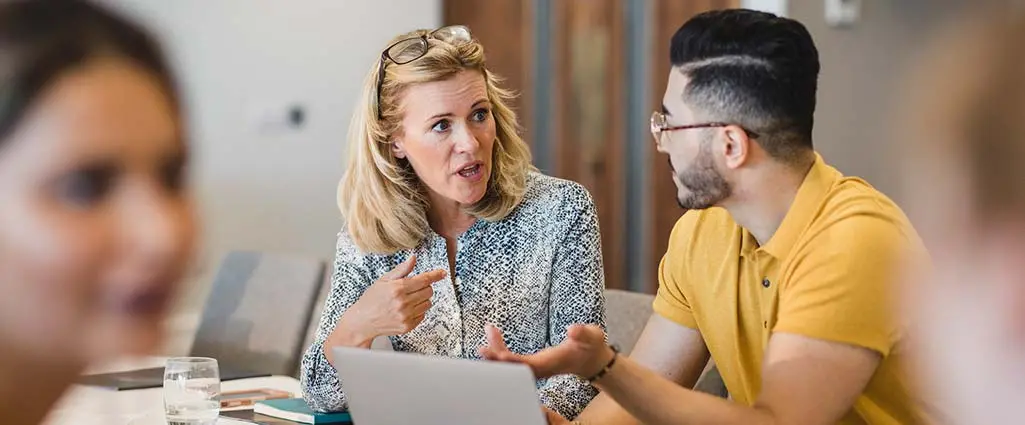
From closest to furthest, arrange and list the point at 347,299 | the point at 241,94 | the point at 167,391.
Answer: the point at 167,391
the point at 347,299
the point at 241,94

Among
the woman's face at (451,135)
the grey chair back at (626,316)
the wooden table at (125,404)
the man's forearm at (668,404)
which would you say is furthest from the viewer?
the grey chair back at (626,316)

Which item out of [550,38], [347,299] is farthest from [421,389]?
[550,38]

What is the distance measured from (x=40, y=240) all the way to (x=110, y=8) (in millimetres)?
76

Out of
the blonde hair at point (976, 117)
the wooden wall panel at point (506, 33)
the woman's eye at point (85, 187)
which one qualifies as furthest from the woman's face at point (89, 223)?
the wooden wall panel at point (506, 33)

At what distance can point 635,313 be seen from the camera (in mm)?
2381

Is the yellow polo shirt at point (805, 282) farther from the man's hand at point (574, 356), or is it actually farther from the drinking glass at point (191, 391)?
the drinking glass at point (191, 391)

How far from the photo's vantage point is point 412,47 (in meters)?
2.08

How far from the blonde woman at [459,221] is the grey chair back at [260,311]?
2.30 ft

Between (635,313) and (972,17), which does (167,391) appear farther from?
(972,17)

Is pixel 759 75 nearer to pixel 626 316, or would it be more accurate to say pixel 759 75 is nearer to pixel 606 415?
pixel 606 415

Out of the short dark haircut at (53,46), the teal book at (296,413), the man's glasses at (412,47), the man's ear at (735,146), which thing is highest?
the short dark haircut at (53,46)

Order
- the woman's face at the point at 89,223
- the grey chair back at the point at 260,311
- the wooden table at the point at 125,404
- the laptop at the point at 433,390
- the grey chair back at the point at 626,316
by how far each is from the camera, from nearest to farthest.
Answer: the woman's face at the point at 89,223 < the laptop at the point at 433,390 < the wooden table at the point at 125,404 < the grey chair back at the point at 626,316 < the grey chair back at the point at 260,311

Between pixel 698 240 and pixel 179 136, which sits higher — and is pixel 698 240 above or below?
below

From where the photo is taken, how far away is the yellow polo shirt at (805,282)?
4.91 ft
